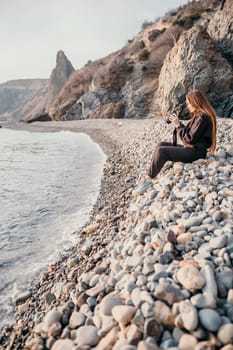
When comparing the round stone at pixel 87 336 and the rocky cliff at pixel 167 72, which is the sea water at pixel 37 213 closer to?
the round stone at pixel 87 336

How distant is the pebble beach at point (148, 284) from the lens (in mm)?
2051

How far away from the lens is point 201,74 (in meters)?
19.3

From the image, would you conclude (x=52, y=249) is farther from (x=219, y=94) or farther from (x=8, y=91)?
(x=8, y=91)

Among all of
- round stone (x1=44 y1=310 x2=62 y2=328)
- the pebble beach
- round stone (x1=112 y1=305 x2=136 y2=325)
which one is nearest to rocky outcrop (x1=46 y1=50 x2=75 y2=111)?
the pebble beach

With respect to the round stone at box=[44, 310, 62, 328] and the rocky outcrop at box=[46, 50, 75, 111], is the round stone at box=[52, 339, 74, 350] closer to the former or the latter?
the round stone at box=[44, 310, 62, 328]

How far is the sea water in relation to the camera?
386 cm

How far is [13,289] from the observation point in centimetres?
348

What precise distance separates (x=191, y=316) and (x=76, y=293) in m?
1.26

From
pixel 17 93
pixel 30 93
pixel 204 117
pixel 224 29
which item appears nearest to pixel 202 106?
pixel 204 117

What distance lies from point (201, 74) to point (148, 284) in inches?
748

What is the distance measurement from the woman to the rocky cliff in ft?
49.1

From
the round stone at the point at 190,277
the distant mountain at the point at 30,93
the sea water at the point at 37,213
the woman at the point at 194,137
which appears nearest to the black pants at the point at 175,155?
the woman at the point at 194,137

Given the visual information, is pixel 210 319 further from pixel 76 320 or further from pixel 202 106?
pixel 202 106

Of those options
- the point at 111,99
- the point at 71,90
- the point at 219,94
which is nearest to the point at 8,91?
the point at 71,90
